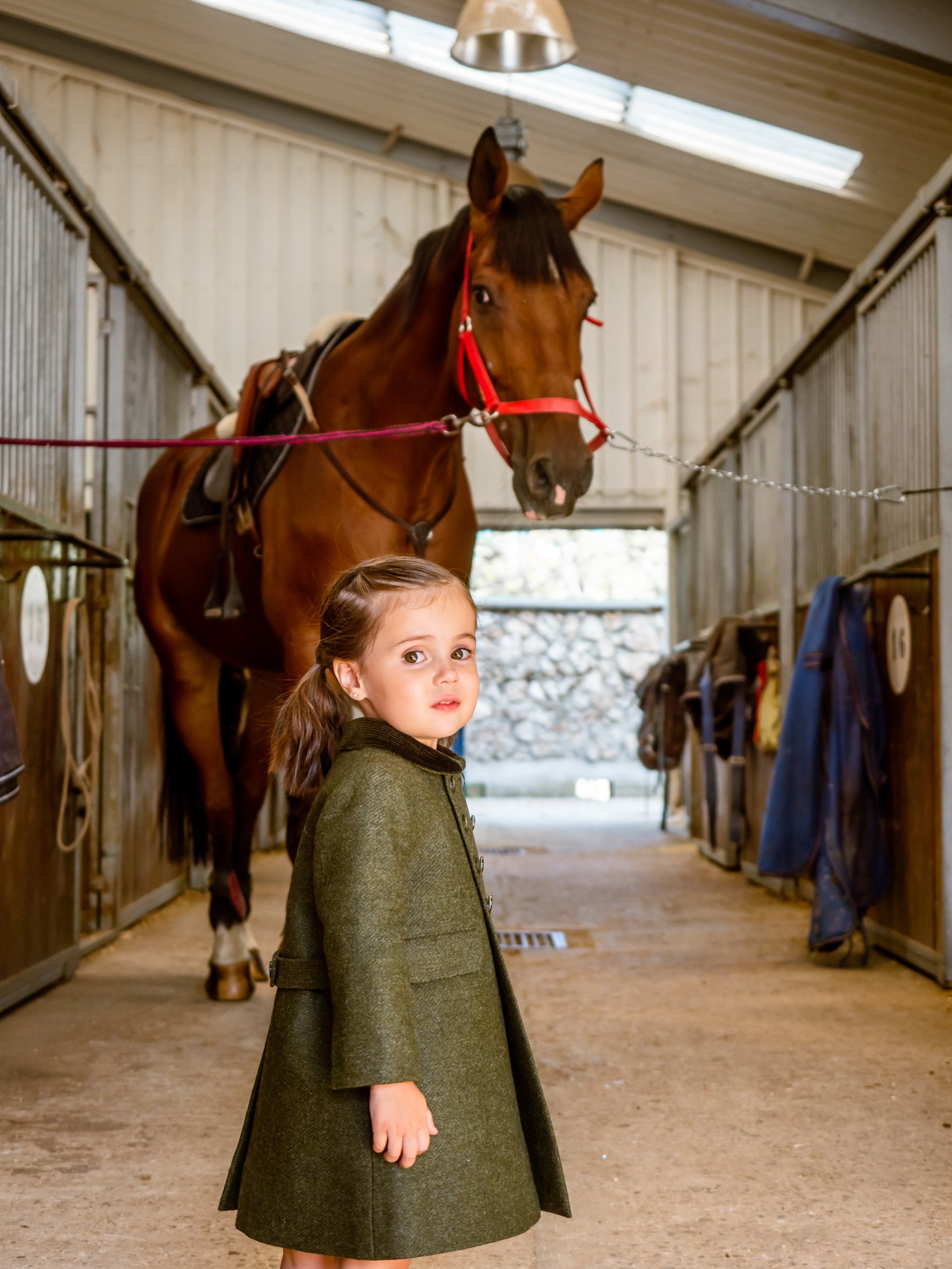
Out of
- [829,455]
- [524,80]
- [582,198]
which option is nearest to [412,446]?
[582,198]

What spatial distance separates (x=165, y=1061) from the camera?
101 inches

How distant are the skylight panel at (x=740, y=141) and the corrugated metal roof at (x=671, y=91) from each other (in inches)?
4.9

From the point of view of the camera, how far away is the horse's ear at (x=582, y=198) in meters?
2.81

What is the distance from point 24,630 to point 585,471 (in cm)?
153

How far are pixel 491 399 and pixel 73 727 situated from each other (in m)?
1.82

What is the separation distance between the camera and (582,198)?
288 cm

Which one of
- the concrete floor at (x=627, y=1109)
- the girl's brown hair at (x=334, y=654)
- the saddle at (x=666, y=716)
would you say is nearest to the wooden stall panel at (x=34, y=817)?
the concrete floor at (x=627, y=1109)

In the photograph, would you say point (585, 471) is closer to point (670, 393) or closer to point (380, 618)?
point (380, 618)

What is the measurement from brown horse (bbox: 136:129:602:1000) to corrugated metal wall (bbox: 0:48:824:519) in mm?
6551

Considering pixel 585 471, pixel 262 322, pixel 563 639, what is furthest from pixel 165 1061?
pixel 563 639

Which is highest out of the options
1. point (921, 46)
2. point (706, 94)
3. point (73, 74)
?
point (73, 74)

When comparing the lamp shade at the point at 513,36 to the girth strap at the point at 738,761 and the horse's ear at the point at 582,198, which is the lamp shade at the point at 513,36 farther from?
the girth strap at the point at 738,761

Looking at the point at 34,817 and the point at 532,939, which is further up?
the point at 34,817

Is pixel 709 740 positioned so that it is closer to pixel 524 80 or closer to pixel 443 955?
pixel 443 955
